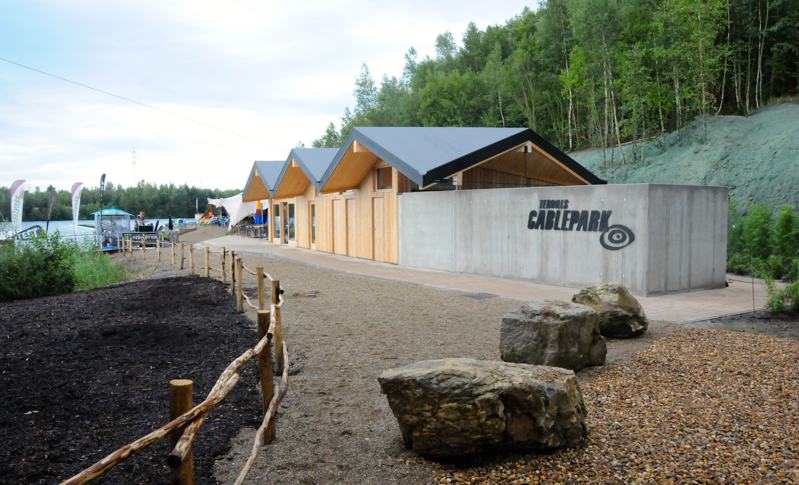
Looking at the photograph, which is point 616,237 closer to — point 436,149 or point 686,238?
point 686,238

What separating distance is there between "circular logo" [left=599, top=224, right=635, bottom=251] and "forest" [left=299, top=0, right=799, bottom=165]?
43.3 feet

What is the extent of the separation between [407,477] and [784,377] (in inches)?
147

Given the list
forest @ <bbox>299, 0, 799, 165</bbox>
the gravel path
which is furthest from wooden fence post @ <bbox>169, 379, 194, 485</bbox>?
forest @ <bbox>299, 0, 799, 165</bbox>

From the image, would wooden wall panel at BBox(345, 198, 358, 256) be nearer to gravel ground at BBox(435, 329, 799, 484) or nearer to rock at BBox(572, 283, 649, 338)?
rock at BBox(572, 283, 649, 338)

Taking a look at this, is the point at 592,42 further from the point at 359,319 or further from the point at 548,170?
the point at 359,319

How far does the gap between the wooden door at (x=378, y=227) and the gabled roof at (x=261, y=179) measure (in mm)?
8751

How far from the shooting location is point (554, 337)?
524 centimetres

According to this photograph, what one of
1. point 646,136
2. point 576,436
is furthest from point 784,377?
point 646,136

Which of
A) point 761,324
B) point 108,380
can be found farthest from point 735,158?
point 108,380

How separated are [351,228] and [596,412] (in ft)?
49.8

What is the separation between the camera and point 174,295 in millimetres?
10445

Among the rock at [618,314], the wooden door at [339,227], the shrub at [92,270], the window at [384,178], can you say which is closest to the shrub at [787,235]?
the rock at [618,314]

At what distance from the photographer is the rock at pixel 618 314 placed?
6.63 m

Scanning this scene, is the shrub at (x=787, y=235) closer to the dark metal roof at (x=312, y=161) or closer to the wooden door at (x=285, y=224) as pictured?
the dark metal roof at (x=312, y=161)
